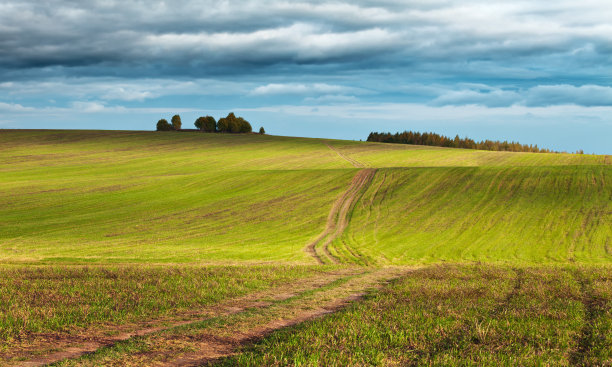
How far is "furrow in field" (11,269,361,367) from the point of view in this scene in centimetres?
932

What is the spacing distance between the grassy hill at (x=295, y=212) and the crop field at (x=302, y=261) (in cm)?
31

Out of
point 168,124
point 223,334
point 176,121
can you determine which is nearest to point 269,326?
point 223,334

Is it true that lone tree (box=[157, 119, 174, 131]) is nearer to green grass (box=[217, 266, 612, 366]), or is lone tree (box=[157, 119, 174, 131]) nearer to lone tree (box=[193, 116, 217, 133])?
lone tree (box=[193, 116, 217, 133])

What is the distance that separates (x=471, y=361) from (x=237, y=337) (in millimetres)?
4809

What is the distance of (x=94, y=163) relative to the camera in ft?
268

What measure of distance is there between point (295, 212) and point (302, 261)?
55.8 ft

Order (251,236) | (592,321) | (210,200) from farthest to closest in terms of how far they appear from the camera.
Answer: (210,200) < (251,236) < (592,321)

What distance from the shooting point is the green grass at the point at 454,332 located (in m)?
8.49

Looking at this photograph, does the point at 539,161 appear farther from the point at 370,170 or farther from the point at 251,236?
the point at 251,236

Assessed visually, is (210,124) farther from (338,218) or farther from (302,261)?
(302,261)

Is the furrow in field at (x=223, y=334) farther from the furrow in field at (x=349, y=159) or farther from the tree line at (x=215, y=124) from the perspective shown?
the tree line at (x=215, y=124)

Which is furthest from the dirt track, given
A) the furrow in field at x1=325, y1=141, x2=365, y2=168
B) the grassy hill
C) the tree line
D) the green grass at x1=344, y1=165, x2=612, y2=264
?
the tree line

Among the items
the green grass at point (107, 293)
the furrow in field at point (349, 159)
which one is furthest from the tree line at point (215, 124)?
the green grass at point (107, 293)

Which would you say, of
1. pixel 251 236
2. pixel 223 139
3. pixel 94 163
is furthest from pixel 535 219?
pixel 223 139
